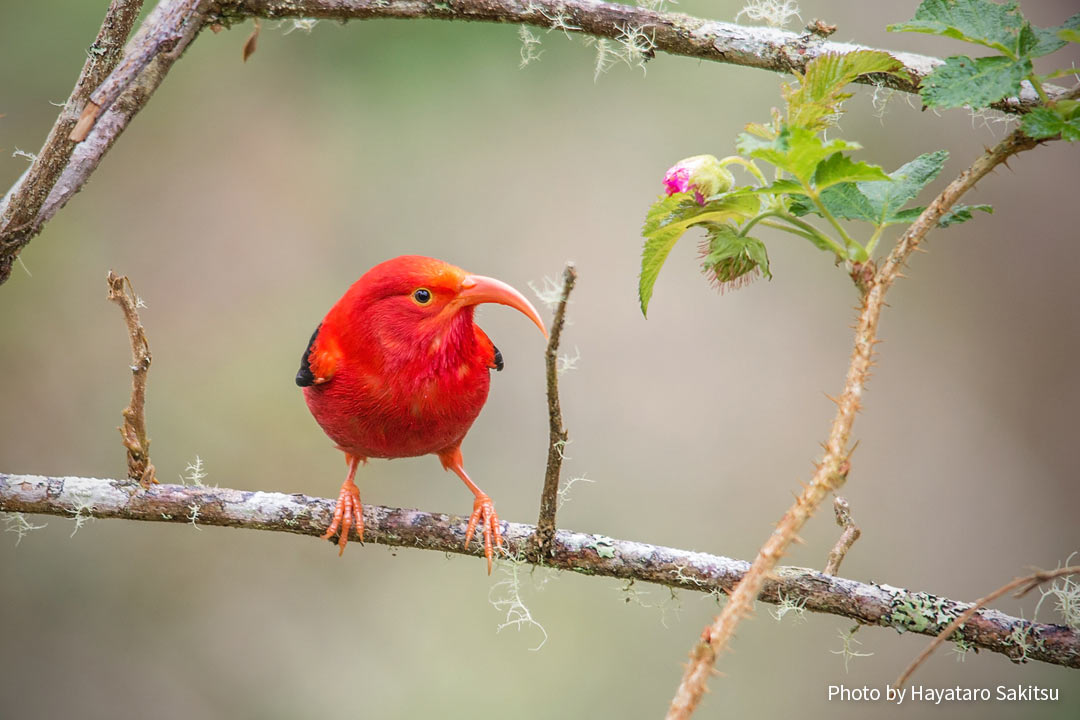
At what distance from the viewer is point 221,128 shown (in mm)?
3199

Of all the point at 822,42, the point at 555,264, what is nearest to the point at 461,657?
the point at 555,264

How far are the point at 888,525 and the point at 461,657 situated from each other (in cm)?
157

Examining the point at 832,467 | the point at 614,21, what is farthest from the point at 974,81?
the point at 614,21

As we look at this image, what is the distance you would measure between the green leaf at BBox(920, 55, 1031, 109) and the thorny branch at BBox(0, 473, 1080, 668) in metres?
0.92

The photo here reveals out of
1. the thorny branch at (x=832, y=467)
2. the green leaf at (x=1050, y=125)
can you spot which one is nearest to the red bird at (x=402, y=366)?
the thorny branch at (x=832, y=467)

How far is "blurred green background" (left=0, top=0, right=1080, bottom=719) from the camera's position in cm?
299

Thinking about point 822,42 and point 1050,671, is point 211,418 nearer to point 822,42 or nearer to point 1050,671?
point 822,42

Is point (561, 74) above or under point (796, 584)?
above

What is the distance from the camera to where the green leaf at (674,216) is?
1.32 metres

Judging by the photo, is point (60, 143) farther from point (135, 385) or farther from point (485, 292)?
point (485, 292)

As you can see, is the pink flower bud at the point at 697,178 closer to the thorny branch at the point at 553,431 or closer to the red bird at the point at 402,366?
the thorny branch at the point at 553,431

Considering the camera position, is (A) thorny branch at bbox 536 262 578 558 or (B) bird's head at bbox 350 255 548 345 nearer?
(A) thorny branch at bbox 536 262 578 558

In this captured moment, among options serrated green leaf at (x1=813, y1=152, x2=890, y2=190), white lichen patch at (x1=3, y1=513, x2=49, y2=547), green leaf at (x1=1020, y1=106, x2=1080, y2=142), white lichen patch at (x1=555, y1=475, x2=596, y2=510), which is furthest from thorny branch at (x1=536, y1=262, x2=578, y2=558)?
white lichen patch at (x1=3, y1=513, x2=49, y2=547)

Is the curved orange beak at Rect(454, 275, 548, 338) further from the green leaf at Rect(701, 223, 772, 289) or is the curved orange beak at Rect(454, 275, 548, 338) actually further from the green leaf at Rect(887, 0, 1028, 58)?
the green leaf at Rect(887, 0, 1028, 58)
